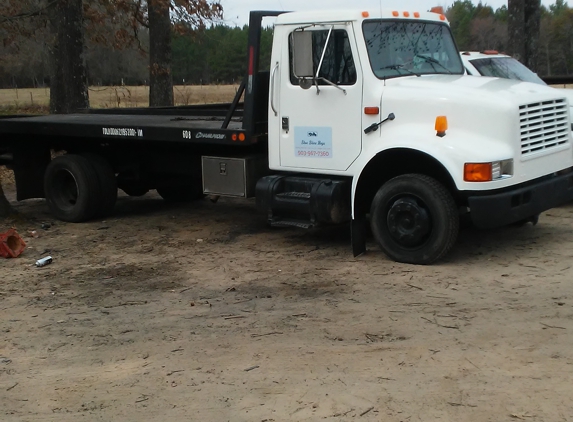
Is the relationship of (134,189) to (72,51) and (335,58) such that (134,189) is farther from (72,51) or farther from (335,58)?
(72,51)

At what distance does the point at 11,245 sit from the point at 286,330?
4140 millimetres

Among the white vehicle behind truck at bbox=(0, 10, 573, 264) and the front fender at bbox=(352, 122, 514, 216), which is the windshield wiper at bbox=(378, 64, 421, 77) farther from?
the front fender at bbox=(352, 122, 514, 216)

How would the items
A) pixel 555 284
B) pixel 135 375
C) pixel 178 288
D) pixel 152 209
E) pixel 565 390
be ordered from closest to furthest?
pixel 565 390 → pixel 135 375 → pixel 555 284 → pixel 178 288 → pixel 152 209

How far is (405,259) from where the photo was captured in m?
7.55

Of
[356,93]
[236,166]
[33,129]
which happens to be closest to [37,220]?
[33,129]

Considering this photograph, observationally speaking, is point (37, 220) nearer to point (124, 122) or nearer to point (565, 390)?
point (124, 122)

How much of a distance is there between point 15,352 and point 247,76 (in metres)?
4.04

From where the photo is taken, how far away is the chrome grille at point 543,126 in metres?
7.34

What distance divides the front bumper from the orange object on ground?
15.6 ft

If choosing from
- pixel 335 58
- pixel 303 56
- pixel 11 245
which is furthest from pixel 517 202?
pixel 11 245

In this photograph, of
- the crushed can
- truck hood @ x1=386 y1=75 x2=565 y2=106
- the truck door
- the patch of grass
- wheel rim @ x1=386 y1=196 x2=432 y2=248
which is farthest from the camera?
the patch of grass

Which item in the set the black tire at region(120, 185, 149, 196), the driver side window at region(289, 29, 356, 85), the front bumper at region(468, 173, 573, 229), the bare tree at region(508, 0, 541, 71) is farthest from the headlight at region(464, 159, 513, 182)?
the bare tree at region(508, 0, 541, 71)

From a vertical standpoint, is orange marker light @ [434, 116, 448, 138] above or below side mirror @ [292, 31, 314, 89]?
below

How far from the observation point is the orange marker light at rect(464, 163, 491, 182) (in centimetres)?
697
